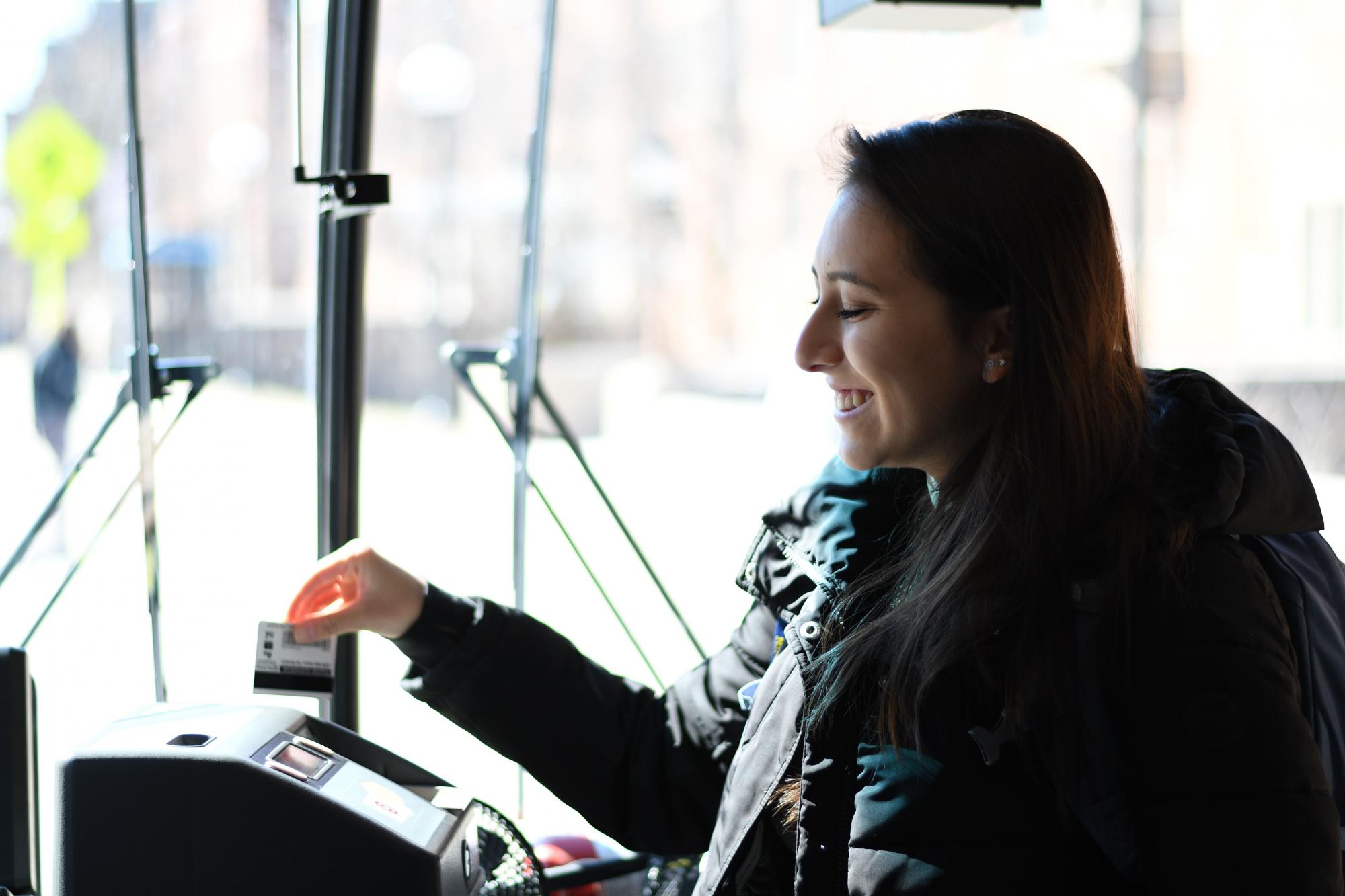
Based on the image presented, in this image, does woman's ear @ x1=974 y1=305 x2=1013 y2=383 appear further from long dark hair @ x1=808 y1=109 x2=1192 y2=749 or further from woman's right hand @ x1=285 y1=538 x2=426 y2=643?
woman's right hand @ x1=285 y1=538 x2=426 y2=643

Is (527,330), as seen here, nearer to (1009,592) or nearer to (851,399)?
(851,399)

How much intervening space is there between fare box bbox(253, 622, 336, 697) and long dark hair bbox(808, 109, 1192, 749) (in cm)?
58

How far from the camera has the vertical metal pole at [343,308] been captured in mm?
2264

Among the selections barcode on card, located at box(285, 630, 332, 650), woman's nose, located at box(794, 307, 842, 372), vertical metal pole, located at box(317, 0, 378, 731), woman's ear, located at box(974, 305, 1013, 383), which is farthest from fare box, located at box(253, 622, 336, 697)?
vertical metal pole, located at box(317, 0, 378, 731)

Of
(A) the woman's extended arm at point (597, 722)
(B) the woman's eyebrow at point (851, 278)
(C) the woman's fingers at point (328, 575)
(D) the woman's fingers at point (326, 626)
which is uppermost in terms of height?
(B) the woman's eyebrow at point (851, 278)

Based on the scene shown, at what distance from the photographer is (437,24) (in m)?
2.96

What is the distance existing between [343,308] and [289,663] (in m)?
1.15

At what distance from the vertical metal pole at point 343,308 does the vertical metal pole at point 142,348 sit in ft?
1.07

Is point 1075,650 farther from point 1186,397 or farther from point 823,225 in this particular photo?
point 823,225

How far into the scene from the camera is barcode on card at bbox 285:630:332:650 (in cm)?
137

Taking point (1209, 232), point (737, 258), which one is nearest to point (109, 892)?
point (737, 258)

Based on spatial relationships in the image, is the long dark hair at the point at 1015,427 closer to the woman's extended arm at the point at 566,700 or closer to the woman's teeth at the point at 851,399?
the woman's teeth at the point at 851,399

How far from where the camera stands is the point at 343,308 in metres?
2.37

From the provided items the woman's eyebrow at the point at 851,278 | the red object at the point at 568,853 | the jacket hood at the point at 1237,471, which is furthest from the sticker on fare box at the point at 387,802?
the red object at the point at 568,853
